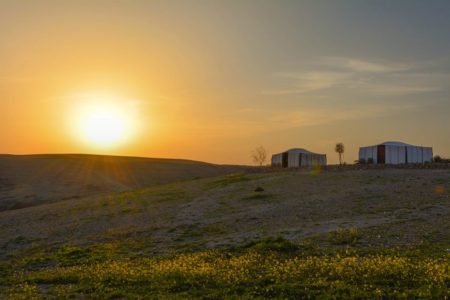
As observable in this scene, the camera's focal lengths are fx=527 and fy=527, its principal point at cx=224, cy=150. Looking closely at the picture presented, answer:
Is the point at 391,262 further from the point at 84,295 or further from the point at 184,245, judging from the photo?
the point at 184,245

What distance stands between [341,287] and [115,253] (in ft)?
43.5

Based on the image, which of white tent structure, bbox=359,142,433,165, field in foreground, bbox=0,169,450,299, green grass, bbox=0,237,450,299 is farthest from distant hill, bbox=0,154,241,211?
green grass, bbox=0,237,450,299

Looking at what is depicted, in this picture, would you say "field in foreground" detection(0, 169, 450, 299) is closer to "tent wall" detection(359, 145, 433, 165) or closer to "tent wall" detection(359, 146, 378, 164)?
"tent wall" detection(359, 145, 433, 165)

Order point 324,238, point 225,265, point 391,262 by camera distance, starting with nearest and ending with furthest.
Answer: point 391,262, point 225,265, point 324,238

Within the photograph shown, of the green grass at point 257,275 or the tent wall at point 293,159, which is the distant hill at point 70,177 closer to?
the tent wall at point 293,159

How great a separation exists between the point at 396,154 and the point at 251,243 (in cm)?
5406

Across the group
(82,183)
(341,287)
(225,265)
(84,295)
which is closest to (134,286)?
(84,295)

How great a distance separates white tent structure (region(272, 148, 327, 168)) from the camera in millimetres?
84562

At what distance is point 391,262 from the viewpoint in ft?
53.6

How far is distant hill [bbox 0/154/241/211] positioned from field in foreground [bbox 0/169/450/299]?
90.7ft

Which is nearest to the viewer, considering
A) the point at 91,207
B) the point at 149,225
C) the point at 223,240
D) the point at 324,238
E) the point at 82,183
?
the point at 324,238

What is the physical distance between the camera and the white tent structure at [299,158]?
84.6 meters

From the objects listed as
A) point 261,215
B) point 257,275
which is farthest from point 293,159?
point 257,275

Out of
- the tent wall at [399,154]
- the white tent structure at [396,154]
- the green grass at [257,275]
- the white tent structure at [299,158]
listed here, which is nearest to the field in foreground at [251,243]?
the green grass at [257,275]
